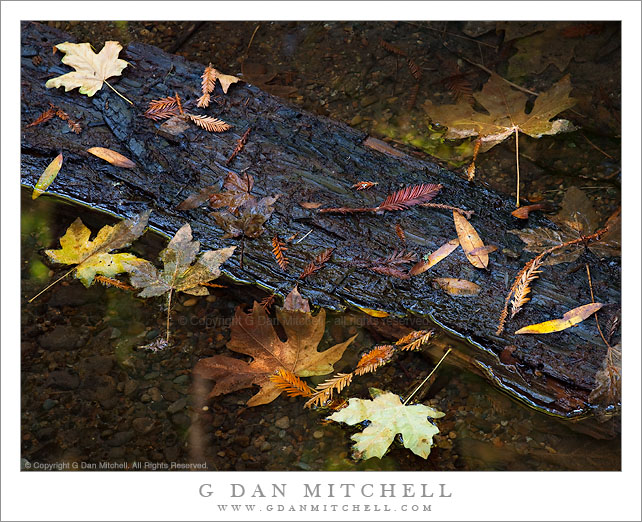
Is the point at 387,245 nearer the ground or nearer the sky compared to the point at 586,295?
nearer the sky

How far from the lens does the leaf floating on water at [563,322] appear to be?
163 cm

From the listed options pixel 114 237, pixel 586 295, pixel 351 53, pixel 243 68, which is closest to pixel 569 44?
pixel 351 53

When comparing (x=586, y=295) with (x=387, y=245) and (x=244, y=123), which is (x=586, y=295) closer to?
(x=387, y=245)

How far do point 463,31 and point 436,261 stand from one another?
4.46 ft

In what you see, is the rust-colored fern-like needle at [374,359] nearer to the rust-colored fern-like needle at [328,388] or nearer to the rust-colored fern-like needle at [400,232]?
the rust-colored fern-like needle at [328,388]

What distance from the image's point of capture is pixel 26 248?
1943 millimetres

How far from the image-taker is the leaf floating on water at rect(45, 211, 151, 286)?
74.5 inches

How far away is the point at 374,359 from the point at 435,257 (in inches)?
17.5

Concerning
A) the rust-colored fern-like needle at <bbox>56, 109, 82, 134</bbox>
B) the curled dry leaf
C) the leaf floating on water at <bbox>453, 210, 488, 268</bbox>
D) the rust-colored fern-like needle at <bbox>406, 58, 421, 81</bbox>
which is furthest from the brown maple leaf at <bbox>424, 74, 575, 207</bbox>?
the rust-colored fern-like needle at <bbox>56, 109, 82, 134</bbox>

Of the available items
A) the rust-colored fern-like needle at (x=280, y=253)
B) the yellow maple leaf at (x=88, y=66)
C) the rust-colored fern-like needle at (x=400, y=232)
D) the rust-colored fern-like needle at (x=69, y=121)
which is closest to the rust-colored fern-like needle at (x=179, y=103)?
the yellow maple leaf at (x=88, y=66)

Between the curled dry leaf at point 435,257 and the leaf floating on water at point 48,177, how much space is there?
1.57m

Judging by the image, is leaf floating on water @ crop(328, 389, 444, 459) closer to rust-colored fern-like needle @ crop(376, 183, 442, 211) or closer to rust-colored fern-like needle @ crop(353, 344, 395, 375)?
rust-colored fern-like needle @ crop(353, 344, 395, 375)

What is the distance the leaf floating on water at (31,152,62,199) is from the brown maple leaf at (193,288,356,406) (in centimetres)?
107

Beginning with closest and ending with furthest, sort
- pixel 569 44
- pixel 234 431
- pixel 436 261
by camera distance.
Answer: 1. pixel 234 431
2. pixel 436 261
3. pixel 569 44
